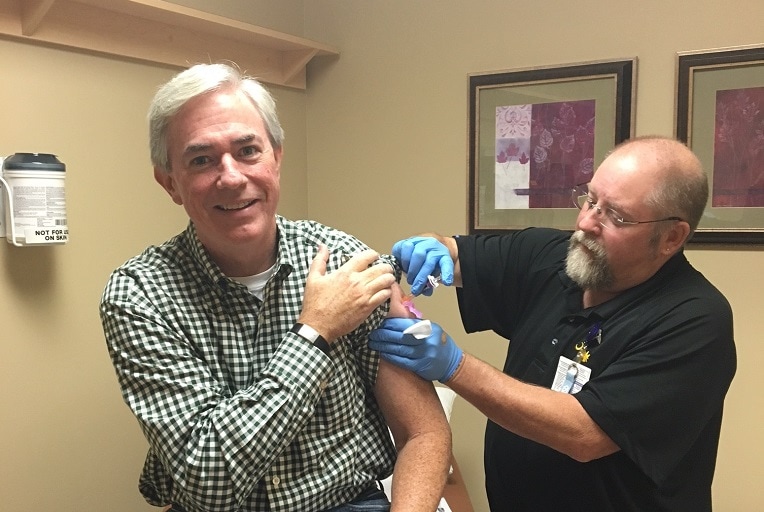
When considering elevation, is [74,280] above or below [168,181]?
below

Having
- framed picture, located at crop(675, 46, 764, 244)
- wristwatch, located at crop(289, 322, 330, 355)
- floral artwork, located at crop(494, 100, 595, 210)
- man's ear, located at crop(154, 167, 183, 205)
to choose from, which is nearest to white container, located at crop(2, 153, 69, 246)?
man's ear, located at crop(154, 167, 183, 205)

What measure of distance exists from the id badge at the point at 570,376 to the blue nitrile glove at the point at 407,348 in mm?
373

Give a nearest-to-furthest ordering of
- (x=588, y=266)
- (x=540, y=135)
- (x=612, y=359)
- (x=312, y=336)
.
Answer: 1. (x=312, y=336)
2. (x=612, y=359)
3. (x=588, y=266)
4. (x=540, y=135)

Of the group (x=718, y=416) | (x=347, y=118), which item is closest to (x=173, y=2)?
(x=347, y=118)

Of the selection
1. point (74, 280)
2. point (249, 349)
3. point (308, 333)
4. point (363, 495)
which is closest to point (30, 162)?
point (74, 280)

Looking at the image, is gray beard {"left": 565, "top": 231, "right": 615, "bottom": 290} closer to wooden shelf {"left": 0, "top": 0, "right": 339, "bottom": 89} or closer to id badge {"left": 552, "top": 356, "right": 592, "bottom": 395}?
id badge {"left": 552, "top": 356, "right": 592, "bottom": 395}

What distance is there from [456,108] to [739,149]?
1051mm

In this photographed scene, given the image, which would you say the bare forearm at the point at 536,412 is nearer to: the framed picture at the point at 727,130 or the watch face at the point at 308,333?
the watch face at the point at 308,333

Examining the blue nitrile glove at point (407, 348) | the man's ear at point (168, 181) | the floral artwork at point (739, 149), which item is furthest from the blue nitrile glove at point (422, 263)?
the floral artwork at point (739, 149)

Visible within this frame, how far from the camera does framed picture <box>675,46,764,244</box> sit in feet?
6.92

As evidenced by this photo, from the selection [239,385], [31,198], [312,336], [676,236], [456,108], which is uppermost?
[456,108]

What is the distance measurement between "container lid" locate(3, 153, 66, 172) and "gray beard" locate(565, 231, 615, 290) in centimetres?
145

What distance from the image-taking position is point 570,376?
5.16ft

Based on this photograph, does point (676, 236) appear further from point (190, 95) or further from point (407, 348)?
point (190, 95)
